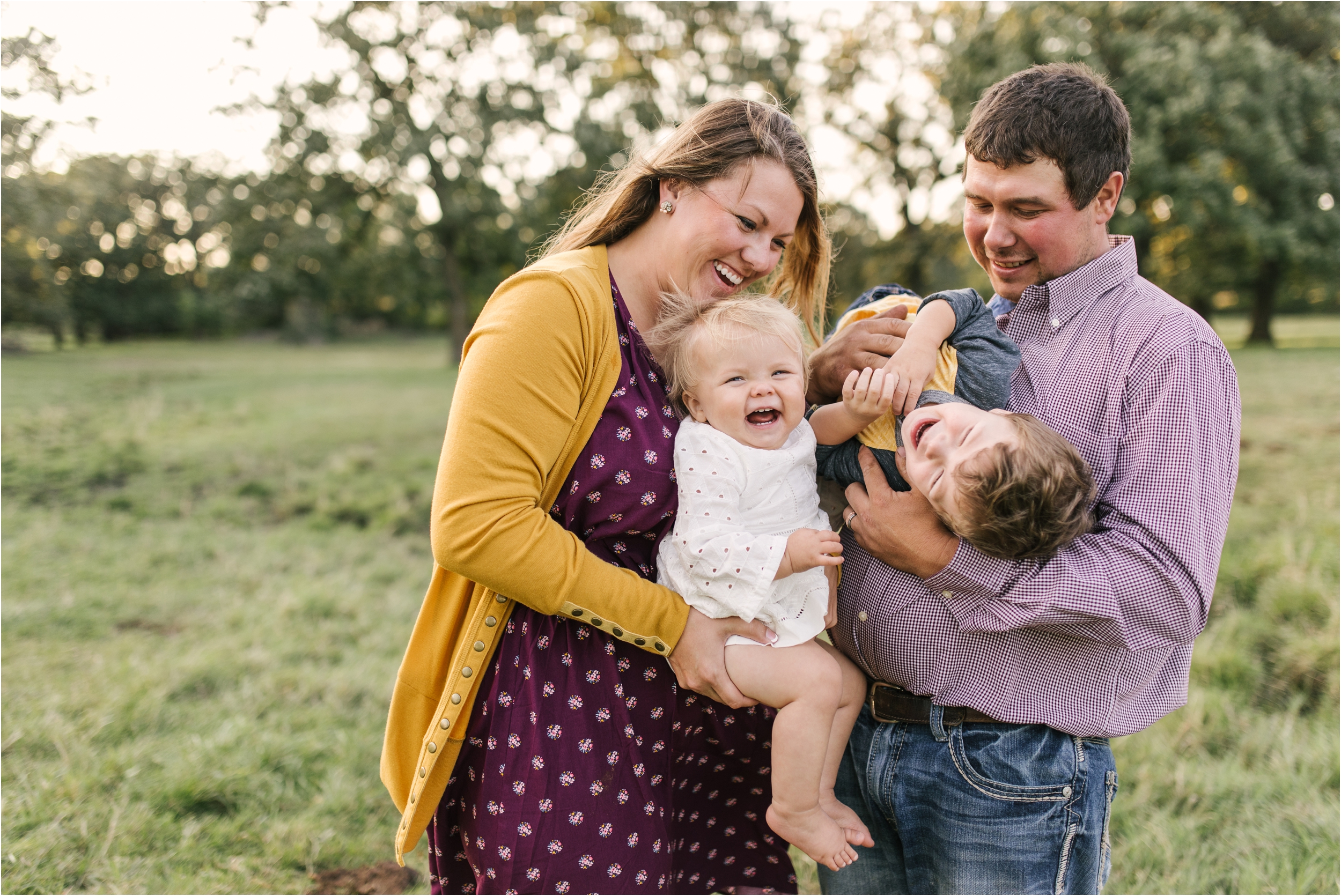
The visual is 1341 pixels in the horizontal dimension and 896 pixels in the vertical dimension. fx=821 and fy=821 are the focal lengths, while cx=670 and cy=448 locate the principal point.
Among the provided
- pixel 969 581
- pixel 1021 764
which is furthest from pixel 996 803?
pixel 969 581

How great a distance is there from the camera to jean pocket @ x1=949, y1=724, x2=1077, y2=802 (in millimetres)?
1842

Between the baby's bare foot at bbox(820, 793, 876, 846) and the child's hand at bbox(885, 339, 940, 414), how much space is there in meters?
0.97

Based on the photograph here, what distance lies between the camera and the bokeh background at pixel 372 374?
10.8ft

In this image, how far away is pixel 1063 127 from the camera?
1897 mm

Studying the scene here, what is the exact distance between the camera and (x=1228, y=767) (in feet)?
11.5

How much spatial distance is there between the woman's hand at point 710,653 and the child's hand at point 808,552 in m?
0.16

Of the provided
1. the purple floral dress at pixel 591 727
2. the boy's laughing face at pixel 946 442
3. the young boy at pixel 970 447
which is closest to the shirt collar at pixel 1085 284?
the young boy at pixel 970 447

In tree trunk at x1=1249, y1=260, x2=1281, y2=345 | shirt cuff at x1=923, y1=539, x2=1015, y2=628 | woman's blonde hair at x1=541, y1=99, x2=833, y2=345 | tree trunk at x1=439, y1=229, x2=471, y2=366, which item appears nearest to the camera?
shirt cuff at x1=923, y1=539, x2=1015, y2=628

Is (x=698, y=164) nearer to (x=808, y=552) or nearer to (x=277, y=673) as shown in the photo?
(x=808, y=552)

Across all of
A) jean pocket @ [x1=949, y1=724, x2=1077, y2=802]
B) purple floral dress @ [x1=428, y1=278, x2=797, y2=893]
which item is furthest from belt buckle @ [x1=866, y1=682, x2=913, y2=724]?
purple floral dress @ [x1=428, y1=278, x2=797, y2=893]

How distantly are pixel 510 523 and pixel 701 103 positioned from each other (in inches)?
758

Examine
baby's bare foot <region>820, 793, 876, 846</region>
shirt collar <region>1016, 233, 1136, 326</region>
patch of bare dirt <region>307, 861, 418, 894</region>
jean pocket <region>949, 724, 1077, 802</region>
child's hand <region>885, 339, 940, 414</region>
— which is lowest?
patch of bare dirt <region>307, 861, 418, 894</region>

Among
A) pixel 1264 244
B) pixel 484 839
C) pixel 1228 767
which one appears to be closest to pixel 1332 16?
pixel 1264 244

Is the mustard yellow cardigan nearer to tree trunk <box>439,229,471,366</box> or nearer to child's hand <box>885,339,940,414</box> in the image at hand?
child's hand <box>885,339,940,414</box>
